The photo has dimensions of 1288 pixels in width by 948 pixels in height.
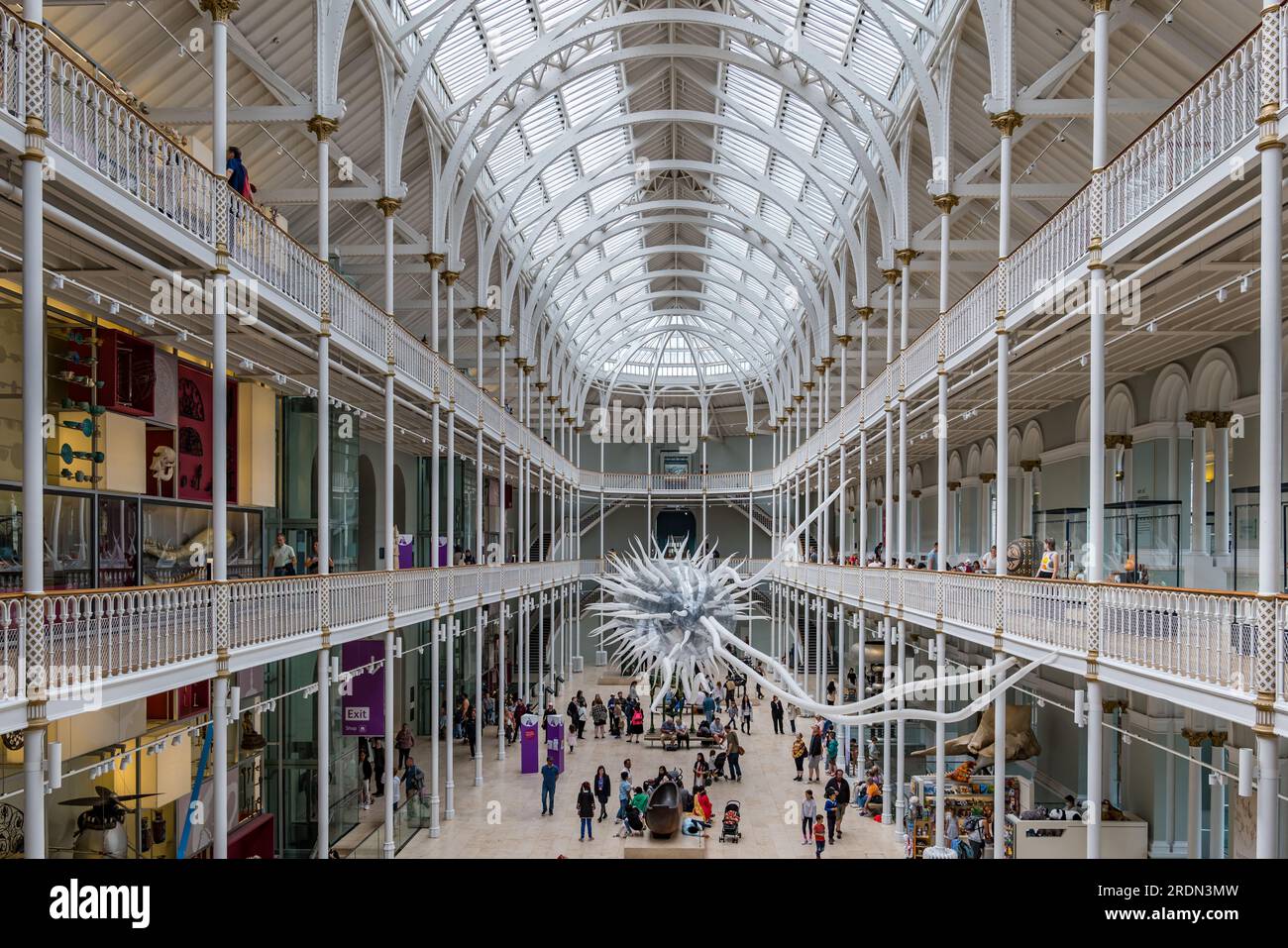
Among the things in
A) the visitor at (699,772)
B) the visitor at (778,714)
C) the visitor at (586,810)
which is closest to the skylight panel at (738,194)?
the visitor at (778,714)

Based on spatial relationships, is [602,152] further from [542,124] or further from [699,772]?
[699,772]

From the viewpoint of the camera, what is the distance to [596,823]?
22.0 meters

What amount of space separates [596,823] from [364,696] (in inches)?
231

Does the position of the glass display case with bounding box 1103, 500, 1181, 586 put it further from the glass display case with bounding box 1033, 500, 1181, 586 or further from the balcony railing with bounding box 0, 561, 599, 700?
the balcony railing with bounding box 0, 561, 599, 700

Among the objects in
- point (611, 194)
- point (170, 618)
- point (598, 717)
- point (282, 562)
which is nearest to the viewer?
point (170, 618)

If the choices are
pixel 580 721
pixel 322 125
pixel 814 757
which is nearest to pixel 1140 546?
pixel 814 757

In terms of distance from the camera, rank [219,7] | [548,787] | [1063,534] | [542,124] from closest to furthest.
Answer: [219,7] < [1063,534] < [548,787] < [542,124]

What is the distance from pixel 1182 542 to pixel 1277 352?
11478 mm

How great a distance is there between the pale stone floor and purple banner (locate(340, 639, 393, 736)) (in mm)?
2628

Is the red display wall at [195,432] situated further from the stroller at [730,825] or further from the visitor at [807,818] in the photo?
the visitor at [807,818]

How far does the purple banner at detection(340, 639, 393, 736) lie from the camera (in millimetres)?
19688

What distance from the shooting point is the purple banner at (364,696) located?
19.7 meters

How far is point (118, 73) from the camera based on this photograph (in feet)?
50.4

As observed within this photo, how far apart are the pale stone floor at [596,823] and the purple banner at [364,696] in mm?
2628
